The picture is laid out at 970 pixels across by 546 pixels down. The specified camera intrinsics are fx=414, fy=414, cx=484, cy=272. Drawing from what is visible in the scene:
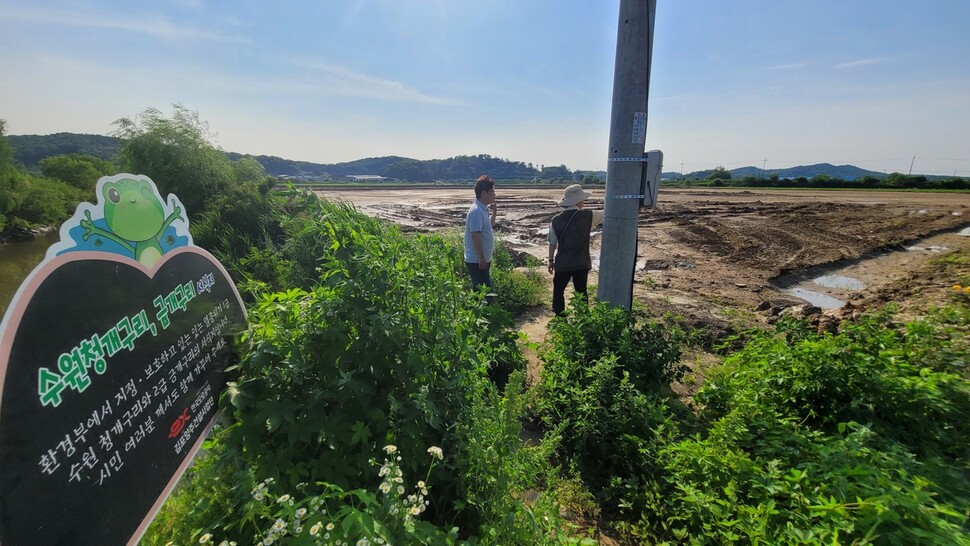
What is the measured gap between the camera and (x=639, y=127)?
153 inches

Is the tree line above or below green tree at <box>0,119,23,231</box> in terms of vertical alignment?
above

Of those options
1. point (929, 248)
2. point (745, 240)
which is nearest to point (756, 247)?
point (745, 240)

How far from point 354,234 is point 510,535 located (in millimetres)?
1451

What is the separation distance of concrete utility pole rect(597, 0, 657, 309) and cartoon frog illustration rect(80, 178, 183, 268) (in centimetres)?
356

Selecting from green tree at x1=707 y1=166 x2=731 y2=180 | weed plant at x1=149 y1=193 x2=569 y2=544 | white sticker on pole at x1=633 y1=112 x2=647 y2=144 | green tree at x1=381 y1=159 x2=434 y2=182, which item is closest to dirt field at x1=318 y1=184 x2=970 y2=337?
weed plant at x1=149 y1=193 x2=569 y2=544

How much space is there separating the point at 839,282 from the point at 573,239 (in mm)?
7913

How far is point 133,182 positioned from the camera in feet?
4.68

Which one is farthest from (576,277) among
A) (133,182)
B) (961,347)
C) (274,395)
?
(133,182)

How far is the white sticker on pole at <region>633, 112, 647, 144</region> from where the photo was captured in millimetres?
3861

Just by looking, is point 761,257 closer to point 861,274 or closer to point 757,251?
point 757,251

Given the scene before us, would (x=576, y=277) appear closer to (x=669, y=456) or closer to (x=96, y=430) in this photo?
(x=669, y=456)

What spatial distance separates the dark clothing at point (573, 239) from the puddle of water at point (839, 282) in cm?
718

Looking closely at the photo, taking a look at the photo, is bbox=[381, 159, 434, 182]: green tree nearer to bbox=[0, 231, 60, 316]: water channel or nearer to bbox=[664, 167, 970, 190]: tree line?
bbox=[664, 167, 970, 190]: tree line

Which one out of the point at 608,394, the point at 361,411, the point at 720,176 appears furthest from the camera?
the point at 720,176
